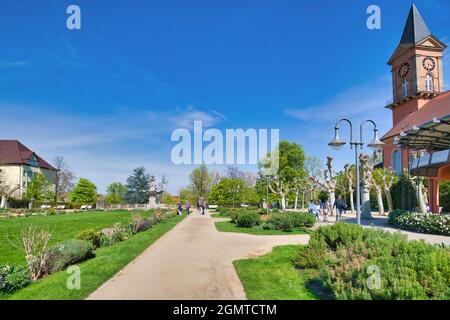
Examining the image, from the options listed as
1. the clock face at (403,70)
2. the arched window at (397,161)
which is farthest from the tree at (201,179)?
the clock face at (403,70)

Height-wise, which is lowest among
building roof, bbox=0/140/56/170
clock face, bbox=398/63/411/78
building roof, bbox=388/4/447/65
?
building roof, bbox=0/140/56/170

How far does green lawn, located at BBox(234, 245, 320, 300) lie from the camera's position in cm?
623

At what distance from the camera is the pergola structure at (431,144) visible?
16530 mm

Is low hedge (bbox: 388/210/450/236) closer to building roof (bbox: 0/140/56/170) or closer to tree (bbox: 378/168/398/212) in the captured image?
tree (bbox: 378/168/398/212)

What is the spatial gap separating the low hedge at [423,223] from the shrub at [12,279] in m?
16.3

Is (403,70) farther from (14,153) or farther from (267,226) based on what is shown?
(14,153)

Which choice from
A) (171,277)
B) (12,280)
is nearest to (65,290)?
(12,280)

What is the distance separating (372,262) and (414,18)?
55.9 m

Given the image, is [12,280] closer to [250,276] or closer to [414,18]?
[250,276]

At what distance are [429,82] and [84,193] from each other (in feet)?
202

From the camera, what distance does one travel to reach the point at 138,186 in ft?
203

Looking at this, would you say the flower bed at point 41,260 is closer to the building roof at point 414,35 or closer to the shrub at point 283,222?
the shrub at point 283,222

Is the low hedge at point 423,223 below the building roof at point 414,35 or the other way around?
below

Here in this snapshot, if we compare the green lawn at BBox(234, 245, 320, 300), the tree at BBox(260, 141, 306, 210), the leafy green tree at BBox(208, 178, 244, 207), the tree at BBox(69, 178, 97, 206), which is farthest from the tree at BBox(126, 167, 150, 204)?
the green lawn at BBox(234, 245, 320, 300)
